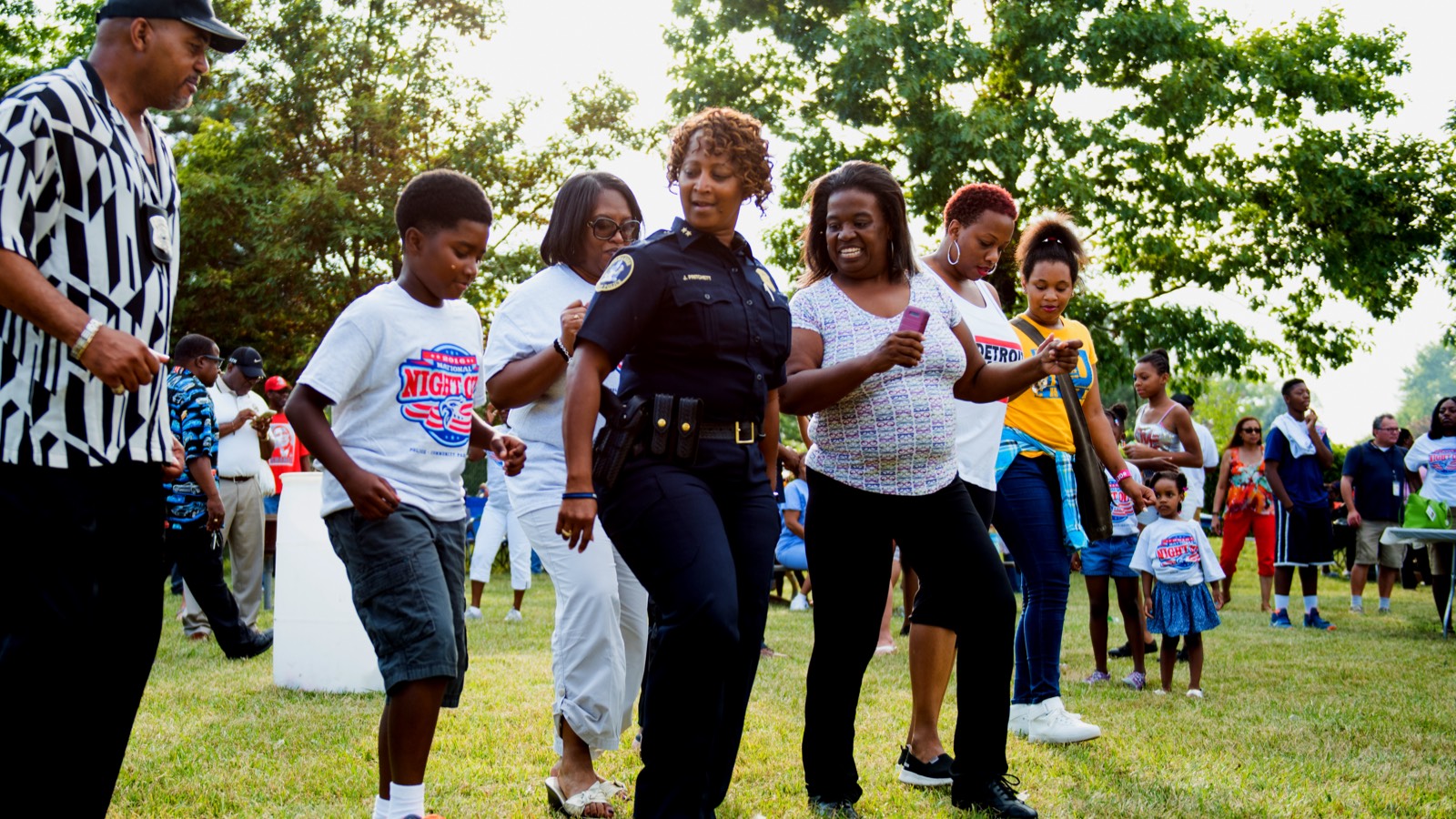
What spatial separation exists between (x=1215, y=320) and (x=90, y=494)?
838 inches

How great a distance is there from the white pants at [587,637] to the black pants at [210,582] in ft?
14.3

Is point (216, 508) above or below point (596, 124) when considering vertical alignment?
below

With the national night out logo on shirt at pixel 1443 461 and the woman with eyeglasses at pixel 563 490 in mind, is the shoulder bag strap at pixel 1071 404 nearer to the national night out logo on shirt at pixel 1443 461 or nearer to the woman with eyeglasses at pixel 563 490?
the woman with eyeglasses at pixel 563 490

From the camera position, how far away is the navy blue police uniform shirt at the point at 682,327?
3.27 m

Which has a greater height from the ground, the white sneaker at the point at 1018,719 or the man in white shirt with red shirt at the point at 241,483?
the man in white shirt with red shirt at the point at 241,483

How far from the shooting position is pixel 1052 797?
4422mm

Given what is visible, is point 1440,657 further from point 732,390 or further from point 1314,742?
point 732,390

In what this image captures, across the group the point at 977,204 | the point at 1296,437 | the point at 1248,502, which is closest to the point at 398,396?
the point at 977,204

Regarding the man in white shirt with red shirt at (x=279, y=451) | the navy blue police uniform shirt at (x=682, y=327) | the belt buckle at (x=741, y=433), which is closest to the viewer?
the navy blue police uniform shirt at (x=682, y=327)

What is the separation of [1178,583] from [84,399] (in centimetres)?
590

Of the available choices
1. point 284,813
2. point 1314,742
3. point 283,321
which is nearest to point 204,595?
point 284,813

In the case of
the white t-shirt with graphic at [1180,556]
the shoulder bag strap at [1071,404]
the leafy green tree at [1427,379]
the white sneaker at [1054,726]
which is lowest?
the white sneaker at [1054,726]

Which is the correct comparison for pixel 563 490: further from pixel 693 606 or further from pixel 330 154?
pixel 330 154

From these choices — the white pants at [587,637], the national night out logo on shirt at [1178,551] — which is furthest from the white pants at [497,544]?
the white pants at [587,637]
